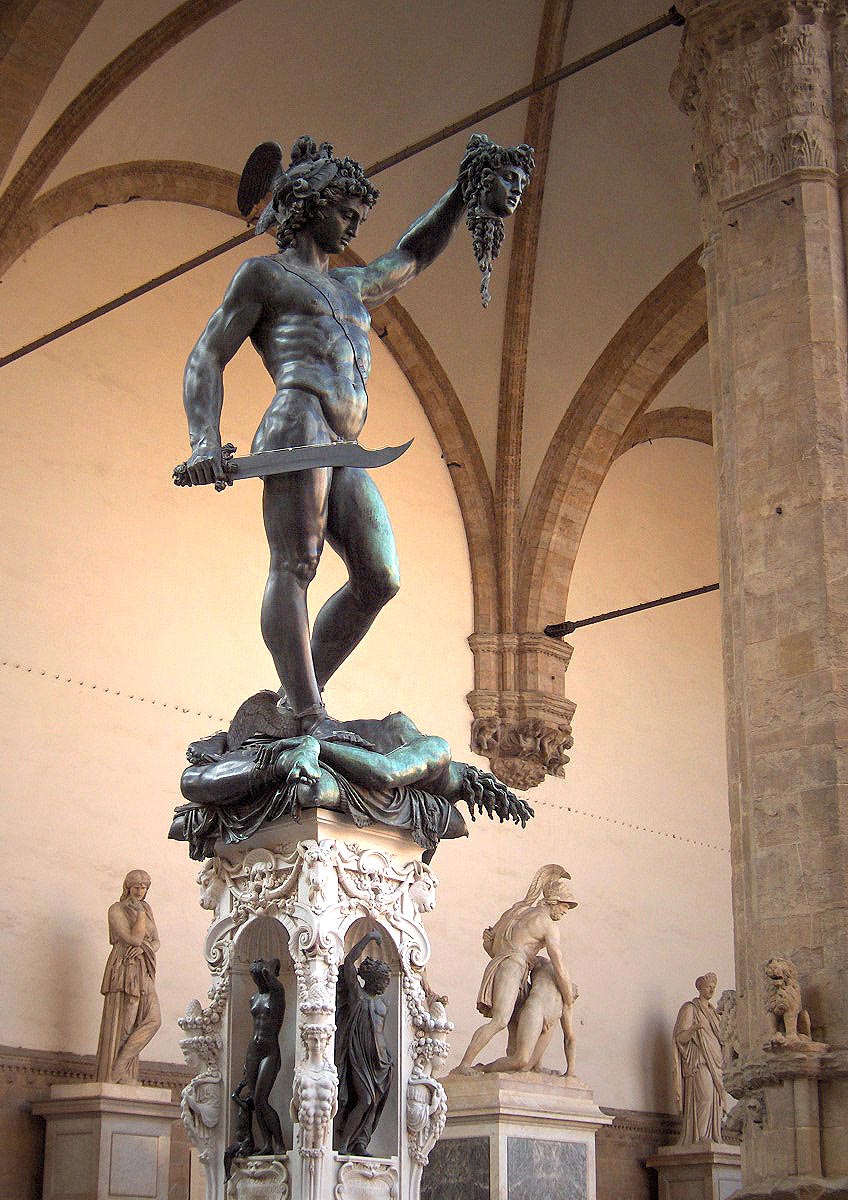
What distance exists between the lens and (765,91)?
890 centimetres

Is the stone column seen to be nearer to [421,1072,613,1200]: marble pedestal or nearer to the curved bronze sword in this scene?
[421,1072,613,1200]: marble pedestal

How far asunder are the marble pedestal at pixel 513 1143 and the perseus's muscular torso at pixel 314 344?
6.80 meters

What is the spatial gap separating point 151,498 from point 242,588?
107 centimetres

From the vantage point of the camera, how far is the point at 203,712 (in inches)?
524

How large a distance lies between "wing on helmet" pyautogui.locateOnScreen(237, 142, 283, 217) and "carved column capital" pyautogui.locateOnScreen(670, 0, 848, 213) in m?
4.91

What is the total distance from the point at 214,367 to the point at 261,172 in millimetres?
633

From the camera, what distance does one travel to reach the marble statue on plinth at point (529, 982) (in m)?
11.8

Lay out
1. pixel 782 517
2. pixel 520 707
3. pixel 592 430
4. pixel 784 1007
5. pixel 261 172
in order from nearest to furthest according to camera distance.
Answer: pixel 261 172
pixel 784 1007
pixel 782 517
pixel 520 707
pixel 592 430

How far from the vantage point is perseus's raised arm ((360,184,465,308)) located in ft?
14.3

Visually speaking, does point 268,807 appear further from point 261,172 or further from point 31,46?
point 31,46

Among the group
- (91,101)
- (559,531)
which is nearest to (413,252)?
(91,101)

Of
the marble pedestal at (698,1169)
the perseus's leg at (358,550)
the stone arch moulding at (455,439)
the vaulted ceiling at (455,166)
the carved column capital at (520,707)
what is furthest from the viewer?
the stone arch moulding at (455,439)

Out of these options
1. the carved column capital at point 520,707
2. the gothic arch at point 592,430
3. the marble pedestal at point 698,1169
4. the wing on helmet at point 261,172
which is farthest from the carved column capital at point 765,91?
the marble pedestal at point 698,1169

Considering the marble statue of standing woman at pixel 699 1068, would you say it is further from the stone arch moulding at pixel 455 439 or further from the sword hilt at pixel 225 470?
the sword hilt at pixel 225 470
